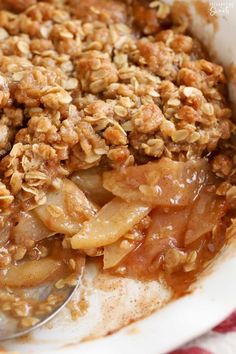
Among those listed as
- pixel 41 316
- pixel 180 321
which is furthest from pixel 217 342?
pixel 41 316

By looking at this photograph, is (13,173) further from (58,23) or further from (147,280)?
(58,23)

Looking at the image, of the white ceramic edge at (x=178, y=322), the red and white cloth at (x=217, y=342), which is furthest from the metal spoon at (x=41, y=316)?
the red and white cloth at (x=217, y=342)

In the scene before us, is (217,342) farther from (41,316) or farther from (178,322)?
(41,316)

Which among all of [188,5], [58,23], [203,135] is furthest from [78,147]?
[188,5]

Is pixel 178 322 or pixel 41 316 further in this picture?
pixel 41 316

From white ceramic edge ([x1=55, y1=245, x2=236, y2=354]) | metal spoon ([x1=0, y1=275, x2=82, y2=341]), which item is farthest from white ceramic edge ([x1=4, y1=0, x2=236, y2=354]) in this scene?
metal spoon ([x1=0, y1=275, x2=82, y2=341])

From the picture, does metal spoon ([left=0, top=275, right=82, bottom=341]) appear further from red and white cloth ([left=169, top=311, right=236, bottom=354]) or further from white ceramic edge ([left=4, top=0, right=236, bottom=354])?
red and white cloth ([left=169, top=311, right=236, bottom=354])
